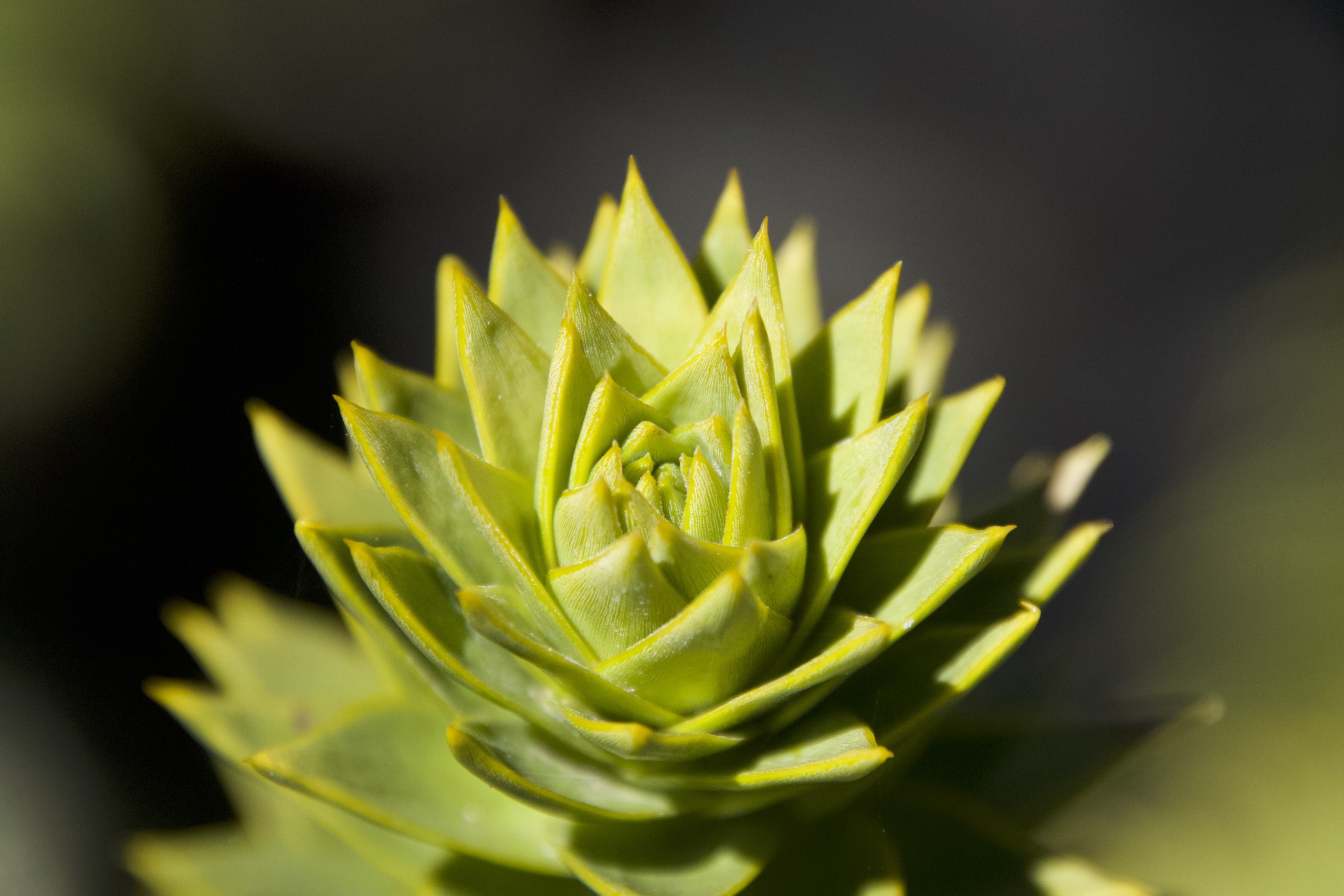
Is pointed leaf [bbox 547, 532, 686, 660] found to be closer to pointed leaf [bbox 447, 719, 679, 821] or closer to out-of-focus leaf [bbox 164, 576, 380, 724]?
pointed leaf [bbox 447, 719, 679, 821]

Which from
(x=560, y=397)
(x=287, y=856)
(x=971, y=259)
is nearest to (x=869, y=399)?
(x=560, y=397)

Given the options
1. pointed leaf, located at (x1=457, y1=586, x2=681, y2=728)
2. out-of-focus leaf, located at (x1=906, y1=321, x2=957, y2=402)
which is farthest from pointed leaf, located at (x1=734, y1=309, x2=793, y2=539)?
out-of-focus leaf, located at (x1=906, y1=321, x2=957, y2=402)

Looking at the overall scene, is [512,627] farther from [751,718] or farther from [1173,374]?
[1173,374]

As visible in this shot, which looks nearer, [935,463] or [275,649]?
[935,463]

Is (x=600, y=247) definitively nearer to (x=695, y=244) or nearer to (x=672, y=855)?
(x=672, y=855)

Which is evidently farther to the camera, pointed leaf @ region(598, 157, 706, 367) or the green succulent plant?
pointed leaf @ region(598, 157, 706, 367)

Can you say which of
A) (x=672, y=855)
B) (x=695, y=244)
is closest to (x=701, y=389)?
(x=672, y=855)
